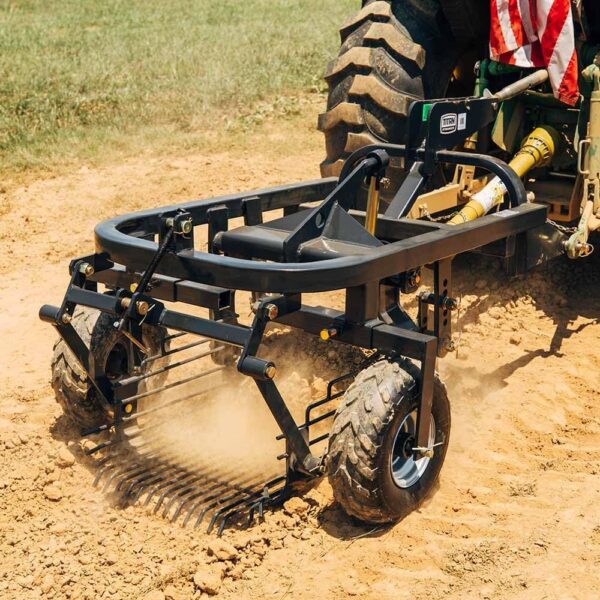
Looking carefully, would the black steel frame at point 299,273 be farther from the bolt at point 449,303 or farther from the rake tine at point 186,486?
the rake tine at point 186,486

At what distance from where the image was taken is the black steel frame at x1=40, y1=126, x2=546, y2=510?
11.4ft

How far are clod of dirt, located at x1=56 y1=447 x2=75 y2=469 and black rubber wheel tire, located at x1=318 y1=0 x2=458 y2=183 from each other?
2122 mm

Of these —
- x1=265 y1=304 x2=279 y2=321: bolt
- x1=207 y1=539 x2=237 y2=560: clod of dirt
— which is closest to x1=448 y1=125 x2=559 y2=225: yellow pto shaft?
x1=265 y1=304 x2=279 y2=321: bolt

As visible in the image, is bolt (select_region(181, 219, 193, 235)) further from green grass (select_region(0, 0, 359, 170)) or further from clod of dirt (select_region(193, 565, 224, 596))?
green grass (select_region(0, 0, 359, 170))

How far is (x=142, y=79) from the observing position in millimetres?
11258

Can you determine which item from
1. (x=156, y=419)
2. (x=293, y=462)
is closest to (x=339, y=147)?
(x=156, y=419)

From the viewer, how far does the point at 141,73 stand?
11.6 meters

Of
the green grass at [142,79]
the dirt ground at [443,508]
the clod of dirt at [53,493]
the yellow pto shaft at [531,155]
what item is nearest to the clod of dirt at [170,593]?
the dirt ground at [443,508]

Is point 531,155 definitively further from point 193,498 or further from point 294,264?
point 193,498

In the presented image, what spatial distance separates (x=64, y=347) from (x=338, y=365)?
1337 millimetres

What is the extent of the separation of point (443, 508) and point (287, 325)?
0.90 m

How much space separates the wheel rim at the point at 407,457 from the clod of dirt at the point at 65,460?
136 cm

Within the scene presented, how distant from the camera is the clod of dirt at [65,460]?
4.17 m

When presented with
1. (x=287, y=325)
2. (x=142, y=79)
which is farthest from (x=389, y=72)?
(x=142, y=79)
